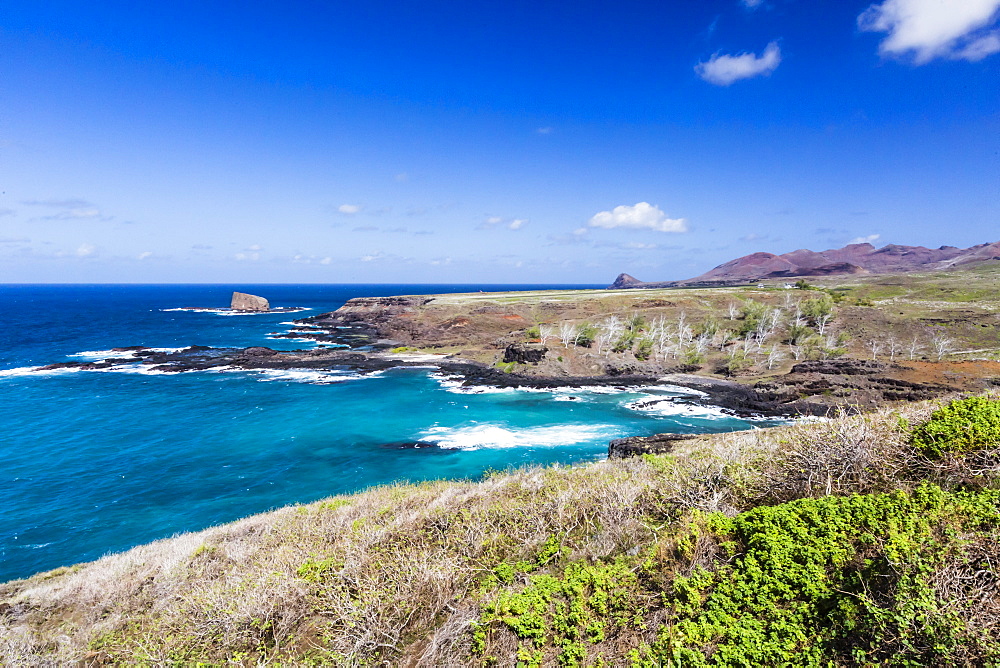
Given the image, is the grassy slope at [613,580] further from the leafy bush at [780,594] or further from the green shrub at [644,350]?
the green shrub at [644,350]

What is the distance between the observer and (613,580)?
6.14m

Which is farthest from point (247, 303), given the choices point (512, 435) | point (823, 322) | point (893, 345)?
point (893, 345)

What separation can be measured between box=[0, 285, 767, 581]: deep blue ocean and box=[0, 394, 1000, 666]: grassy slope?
13.2 meters

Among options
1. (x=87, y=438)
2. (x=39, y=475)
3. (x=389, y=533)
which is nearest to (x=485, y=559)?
(x=389, y=533)

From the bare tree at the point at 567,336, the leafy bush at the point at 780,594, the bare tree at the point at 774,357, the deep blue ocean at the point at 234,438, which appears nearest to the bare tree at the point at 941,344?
the bare tree at the point at 774,357

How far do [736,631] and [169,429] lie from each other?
128 ft

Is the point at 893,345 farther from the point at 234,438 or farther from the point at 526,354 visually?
the point at 234,438

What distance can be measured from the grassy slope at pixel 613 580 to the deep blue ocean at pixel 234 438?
43.3ft

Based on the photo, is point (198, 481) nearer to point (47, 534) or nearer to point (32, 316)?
point (47, 534)

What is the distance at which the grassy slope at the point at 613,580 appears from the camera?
15.5ft

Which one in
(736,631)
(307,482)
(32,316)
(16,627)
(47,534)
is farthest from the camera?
(32,316)

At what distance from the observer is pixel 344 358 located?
56.7m

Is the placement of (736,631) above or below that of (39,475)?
above

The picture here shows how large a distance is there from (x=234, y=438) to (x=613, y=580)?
106 ft
